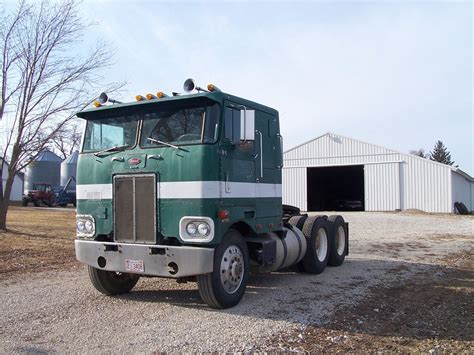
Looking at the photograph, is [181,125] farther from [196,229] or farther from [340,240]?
[340,240]

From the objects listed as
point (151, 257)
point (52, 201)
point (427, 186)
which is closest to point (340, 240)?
point (151, 257)

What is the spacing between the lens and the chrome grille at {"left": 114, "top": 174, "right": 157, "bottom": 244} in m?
6.73

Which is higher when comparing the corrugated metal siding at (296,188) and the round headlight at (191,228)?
the corrugated metal siding at (296,188)

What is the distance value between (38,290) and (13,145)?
959 centimetres

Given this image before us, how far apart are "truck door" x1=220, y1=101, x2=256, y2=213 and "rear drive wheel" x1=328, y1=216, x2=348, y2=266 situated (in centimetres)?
356

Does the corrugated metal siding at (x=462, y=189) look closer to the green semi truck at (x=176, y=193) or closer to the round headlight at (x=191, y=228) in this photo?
the green semi truck at (x=176, y=193)

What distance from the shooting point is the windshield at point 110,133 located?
710cm

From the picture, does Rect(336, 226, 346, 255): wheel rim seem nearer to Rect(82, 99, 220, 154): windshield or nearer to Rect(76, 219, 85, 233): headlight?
Rect(82, 99, 220, 154): windshield

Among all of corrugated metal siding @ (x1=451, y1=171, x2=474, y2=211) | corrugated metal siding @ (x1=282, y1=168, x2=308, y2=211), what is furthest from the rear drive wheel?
corrugated metal siding @ (x1=282, y1=168, x2=308, y2=211)

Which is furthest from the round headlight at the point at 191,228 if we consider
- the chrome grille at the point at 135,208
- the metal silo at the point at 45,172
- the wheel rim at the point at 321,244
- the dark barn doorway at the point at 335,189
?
the metal silo at the point at 45,172

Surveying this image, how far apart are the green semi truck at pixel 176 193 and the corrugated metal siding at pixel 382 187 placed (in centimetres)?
2931

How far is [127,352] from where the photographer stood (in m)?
5.02

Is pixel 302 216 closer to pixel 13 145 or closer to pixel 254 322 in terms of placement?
pixel 254 322

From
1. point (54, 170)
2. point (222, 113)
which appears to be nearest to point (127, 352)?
point (222, 113)
